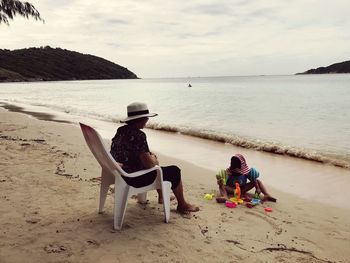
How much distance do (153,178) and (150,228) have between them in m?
0.56

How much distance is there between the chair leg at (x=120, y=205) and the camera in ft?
13.1

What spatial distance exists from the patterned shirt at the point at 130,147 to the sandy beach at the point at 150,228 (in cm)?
65

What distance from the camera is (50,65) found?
14512cm

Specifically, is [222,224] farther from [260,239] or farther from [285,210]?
[285,210]

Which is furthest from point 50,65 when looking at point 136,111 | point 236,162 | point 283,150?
point 136,111

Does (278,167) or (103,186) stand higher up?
(103,186)

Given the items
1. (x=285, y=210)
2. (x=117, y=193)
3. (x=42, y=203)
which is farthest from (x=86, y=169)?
(x=285, y=210)

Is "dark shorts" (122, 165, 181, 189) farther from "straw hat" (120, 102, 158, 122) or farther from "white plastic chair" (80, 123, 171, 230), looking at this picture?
"straw hat" (120, 102, 158, 122)

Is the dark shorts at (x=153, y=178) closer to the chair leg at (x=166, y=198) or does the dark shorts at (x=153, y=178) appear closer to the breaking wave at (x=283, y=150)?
the chair leg at (x=166, y=198)

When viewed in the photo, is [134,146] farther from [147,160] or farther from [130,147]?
[147,160]

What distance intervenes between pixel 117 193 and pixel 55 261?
976 millimetres

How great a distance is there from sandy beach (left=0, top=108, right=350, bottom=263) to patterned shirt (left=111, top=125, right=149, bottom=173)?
0.65 m

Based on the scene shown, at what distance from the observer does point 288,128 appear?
1750cm

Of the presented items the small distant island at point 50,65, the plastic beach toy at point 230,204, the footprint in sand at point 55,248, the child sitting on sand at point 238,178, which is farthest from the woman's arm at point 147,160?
the small distant island at point 50,65
